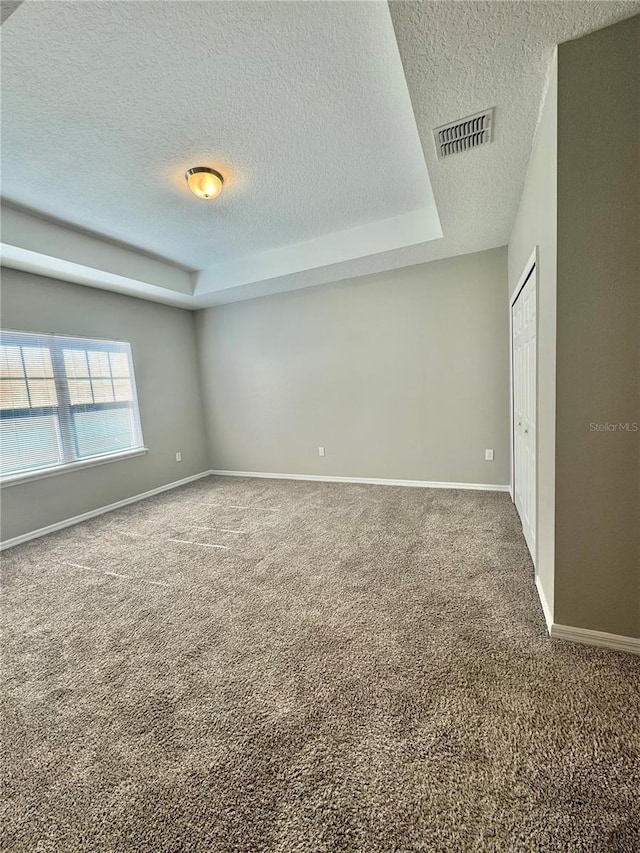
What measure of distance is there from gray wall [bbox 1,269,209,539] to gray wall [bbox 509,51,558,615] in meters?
4.32

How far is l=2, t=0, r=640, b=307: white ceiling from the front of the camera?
1.42 meters

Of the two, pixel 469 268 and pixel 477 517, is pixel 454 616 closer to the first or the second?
pixel 477 517

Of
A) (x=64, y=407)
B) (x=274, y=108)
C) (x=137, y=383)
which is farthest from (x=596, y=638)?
(x=137, y=383)

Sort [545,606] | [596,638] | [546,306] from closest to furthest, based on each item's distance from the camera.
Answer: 1. [596,638]
2. [546,306]
3. [545,606]

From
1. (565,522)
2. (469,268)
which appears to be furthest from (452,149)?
(565,522)

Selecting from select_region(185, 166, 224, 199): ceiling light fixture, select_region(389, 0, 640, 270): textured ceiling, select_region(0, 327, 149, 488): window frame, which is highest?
select_region(185, 166, 224, 199): ceiling light fixture

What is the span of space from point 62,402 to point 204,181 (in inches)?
109

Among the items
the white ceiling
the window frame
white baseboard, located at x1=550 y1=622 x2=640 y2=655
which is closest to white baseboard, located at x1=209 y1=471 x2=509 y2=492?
the window frame

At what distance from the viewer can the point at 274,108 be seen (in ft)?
6.37

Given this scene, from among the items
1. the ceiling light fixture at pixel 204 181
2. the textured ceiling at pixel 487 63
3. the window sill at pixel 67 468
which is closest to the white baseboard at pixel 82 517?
Result: the window sill at pixel 67 468

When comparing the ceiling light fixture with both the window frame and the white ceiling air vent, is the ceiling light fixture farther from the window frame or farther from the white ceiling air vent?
the window frame

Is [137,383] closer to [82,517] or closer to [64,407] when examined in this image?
[64,407]

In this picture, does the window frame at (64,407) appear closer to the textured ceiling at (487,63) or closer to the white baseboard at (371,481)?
the white baseboard at (371,481)

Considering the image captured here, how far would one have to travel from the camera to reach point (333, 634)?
187 cm
